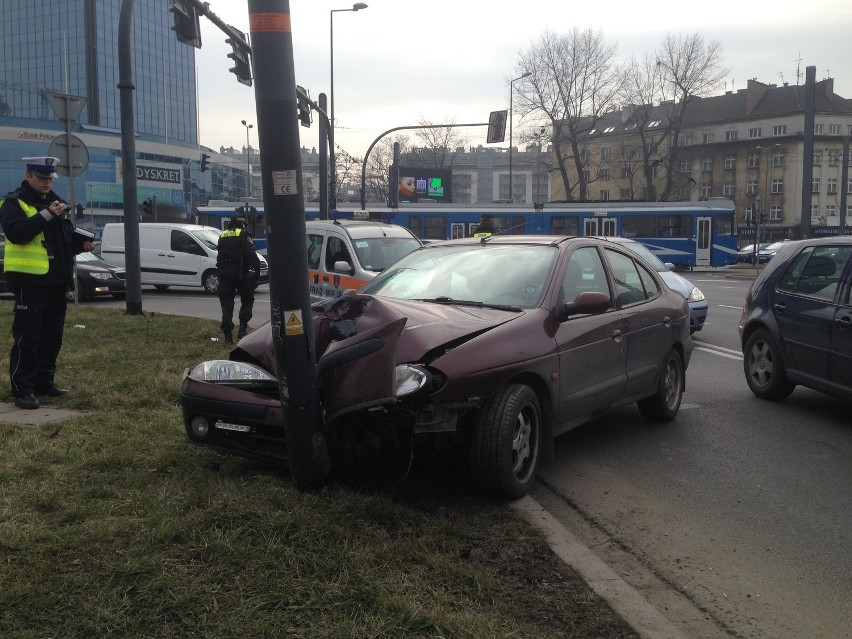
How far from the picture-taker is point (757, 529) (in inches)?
173

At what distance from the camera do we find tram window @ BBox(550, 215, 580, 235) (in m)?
36.0

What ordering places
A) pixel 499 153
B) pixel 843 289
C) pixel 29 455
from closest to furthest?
pixel 29 455, pixel 843 289, pixel 499 153

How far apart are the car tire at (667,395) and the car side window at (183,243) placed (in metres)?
17.1

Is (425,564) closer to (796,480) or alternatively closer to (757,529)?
(757,529)

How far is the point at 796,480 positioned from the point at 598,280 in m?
1.88

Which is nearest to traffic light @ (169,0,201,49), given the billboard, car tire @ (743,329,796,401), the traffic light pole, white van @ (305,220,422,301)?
white van @ (305,220,422,301)

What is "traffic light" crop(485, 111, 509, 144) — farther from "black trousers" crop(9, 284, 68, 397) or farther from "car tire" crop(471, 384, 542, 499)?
"car tire" crop(471, 384, 542, 499)

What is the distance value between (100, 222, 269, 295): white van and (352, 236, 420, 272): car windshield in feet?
31.0

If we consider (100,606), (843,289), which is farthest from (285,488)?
(843,289)

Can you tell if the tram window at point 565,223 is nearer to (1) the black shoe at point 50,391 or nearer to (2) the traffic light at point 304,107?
(2) the traffic light at point 304,107

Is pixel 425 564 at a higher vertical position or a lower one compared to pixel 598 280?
lower

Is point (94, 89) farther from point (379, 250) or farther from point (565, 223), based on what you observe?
point (379, 250)

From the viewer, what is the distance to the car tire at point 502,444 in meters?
4.32

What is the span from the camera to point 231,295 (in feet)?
37.8
